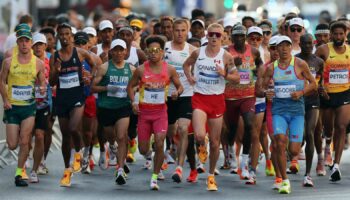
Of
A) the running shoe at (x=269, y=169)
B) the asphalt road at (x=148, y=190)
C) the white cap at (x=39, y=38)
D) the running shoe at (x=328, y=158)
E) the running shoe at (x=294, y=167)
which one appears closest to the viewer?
the asphalt road at (x=148, y=190)

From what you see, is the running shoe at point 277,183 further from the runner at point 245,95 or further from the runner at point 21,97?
the runner at point 21,97

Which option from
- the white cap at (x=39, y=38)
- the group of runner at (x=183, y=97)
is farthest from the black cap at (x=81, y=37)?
the white cap at (x=39, y=38)

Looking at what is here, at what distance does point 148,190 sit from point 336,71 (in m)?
3.20

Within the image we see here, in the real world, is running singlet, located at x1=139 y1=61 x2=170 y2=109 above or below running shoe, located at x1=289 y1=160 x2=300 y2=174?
above

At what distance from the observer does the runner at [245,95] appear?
62.2ft

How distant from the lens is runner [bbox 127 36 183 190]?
1819cm

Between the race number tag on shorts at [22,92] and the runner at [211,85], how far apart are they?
1989 millimetres

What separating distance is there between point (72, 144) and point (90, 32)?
2.90 metres

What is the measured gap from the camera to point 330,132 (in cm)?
2016

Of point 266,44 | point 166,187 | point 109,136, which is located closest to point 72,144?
point 109,136

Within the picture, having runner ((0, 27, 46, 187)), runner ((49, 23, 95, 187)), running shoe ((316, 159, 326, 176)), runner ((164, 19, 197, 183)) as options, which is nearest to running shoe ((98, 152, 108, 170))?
runner ((164, 19, 197, 183))

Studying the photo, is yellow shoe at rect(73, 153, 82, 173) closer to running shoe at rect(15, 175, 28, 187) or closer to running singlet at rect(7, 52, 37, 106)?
running shoe at rect(15, 175, 28, 187)

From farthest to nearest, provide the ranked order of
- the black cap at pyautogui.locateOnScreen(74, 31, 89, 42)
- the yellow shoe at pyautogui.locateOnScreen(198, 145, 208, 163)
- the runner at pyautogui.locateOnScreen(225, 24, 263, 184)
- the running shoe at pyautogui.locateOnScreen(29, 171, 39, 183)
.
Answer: the black cap at pyautogui.locateOnScreen(74, 31, 89, 42), the yellow shoe at pyautogui.locateOnScreen(198, 145, 208, 163), the runner at pyautogui.locateOnScreen(225, 24, 263, 184), the running shoe at pyautogui.locateOnScreen(29, 171, 39, 183)

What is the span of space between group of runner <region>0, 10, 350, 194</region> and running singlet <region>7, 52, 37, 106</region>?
0.5 inches
